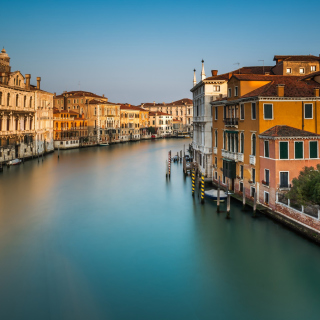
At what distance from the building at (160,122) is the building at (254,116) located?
48143 millimetres

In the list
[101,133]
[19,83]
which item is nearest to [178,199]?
[19,83]

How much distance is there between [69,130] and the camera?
3688 centimetres

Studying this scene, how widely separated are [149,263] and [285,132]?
16.1ft

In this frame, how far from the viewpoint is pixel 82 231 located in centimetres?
955

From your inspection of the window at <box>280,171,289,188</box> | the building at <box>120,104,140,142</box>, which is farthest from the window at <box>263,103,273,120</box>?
the building at <box>120,104,140,142</box>

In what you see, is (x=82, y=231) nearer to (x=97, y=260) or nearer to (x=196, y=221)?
(x=97, y=260)

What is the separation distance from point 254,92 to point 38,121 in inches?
796

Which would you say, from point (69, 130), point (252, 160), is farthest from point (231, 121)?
point (69, 130)

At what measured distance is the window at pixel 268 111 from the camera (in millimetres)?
9859

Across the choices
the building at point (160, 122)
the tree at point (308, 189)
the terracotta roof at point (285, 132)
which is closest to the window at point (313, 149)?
the terracotta roof at point (285, 132)

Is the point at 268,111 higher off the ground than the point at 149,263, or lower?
higher

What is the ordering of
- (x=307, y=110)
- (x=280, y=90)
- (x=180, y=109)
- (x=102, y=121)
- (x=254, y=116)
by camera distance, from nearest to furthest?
(x=280, y=90) < (x=307, y=110) < (x=254, y=116) < (x=102, y=121) < (x=180, y=109)

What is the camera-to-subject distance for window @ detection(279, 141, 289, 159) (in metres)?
9.14

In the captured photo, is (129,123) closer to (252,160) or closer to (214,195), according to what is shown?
(214,195)
